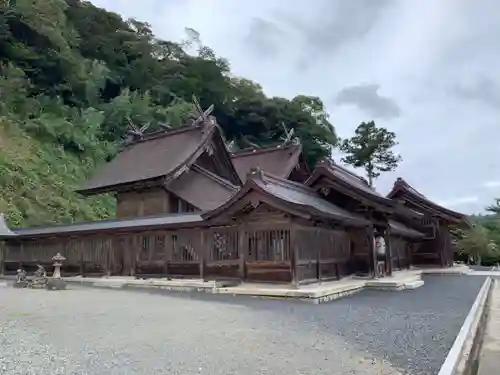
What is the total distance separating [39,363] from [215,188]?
1380 cm

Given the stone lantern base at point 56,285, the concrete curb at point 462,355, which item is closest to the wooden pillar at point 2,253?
the stone lantern base at point 56,285

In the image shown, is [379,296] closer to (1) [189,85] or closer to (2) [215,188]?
(2) [215,188]

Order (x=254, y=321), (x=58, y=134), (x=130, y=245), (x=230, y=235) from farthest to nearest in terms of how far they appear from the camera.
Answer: (x=58, y=134) → (x=130, y=245) → (x=230, y=235) → (x=254, y=321)

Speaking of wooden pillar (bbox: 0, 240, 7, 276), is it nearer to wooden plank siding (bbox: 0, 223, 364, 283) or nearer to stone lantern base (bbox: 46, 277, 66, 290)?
wooden plank siding (bbox: 0, 223, 364, 283)

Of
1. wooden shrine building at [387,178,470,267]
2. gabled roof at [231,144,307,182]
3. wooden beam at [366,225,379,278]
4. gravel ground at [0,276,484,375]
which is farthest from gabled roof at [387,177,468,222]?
gravel ground at [0,276,484,375]

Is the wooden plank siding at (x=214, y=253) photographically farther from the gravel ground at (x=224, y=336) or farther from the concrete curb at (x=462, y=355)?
the concrete curb at (x=462, y=355)

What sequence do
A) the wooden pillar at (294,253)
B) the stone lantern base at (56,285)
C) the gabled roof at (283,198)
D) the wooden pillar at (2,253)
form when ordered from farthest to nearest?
the wooden pillar at (2,253) → the stone lantern base at (56,285) → the wooden pillar at (294,253) → the gabled roof at (283,198)

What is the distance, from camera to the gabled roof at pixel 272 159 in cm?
2280

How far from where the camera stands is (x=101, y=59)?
133 feet

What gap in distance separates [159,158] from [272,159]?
21.9 feet

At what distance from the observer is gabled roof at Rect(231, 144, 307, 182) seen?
2280 centimetres

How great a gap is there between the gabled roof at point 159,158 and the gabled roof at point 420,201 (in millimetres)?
8593

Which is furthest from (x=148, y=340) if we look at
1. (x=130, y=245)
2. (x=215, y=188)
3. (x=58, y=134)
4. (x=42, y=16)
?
(x=42, y=16)

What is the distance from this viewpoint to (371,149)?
4788 cm
